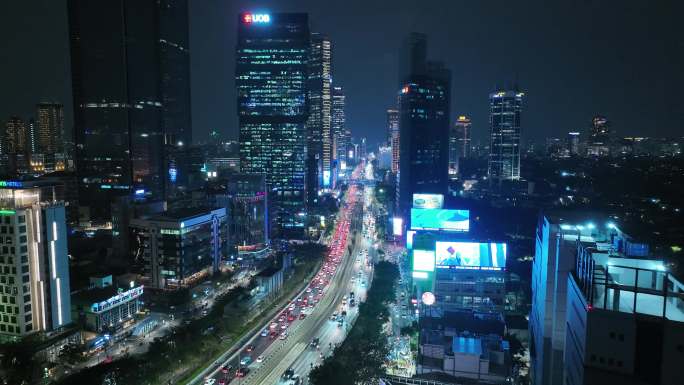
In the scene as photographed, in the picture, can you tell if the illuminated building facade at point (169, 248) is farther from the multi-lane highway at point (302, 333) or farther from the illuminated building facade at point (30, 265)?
the illuminated building facade at point (30, 265)

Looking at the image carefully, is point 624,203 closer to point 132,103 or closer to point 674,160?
point 674,160

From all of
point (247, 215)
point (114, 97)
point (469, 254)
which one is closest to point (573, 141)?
point (247, 215)

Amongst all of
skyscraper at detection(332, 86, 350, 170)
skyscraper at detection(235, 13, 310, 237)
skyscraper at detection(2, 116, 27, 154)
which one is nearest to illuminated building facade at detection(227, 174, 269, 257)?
skyscraper at detection(235, 13, 310, 237)

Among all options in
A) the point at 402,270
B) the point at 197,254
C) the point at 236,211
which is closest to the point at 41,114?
the point at 236,211

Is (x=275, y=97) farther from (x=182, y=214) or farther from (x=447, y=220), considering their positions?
(x=447, y=220)

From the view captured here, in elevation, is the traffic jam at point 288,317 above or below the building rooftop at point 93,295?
below

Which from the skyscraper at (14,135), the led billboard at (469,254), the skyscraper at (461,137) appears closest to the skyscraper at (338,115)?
the skyscraper at (461,137)
